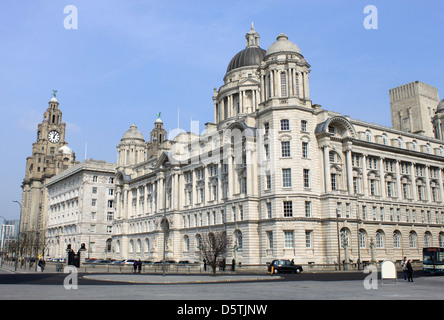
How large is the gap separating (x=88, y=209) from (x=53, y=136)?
2803 inches

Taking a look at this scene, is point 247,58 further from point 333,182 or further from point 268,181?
point 268,181

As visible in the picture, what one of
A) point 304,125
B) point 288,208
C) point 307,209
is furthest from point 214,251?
point 304,125

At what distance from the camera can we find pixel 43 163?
161875 mm

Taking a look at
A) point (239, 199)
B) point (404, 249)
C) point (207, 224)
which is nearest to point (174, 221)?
point (207, 224)

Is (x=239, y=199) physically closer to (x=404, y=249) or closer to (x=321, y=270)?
(x=321, y=270)

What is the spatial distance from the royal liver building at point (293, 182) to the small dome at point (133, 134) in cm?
1884

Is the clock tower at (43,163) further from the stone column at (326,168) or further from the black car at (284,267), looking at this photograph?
the black car at (284,267)

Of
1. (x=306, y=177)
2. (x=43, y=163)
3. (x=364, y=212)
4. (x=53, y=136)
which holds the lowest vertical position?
(x=364, y=212)

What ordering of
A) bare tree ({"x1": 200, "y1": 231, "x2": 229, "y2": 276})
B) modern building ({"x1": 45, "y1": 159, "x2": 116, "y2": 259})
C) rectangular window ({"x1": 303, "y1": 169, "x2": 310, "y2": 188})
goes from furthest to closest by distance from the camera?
modern building ({"x1": 45, "y1": 159, "x2": 116, "y2": 259}) → rectangular window ({"x1": 303, "y1": 169, "x2": 310, "y2": 188}) → bare tree ({"x1": 200, "y1": 231, "x2": 229, "y2": 276})

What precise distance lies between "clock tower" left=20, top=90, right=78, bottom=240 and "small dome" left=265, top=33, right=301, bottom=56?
112825 millimetres

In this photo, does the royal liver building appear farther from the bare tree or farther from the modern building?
the modern building

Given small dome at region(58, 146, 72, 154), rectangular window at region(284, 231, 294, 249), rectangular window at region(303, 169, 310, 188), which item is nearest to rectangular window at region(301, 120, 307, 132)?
rectangular window at region(303, 169, 310, 188)

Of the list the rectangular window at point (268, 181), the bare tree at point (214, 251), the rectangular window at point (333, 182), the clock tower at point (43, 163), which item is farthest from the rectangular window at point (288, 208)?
the clock tower at point (43, 163)

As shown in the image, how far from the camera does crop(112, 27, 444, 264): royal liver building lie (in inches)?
2261
